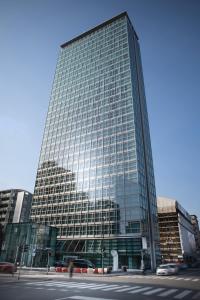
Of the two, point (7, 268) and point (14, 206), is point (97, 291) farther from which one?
point (14, 206)

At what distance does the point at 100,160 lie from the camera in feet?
224

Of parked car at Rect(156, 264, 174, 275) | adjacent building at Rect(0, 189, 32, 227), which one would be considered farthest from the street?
adjacent building at Rect(0, 189, 32, 227)

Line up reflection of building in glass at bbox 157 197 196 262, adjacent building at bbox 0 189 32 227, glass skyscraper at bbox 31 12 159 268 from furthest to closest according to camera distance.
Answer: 1. reflection of building in glass at bbox 157 197 196 262
2. adjacent building at bbox 0 189 32 227
3. glass skyscraper at bbox 31 12 159 268

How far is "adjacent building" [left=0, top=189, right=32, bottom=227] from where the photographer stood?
97.8 m

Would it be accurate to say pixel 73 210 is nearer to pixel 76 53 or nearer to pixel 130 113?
pixel 130 113

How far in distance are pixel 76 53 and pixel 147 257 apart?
287 feet

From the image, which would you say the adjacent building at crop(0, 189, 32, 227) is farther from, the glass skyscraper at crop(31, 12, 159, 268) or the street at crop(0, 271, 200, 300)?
the street at crop(0, 271, 200, 300)

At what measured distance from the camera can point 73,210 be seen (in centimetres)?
6675

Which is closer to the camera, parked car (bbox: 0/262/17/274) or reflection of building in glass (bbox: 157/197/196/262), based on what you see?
parked car (bbox: 0/262/17/274)

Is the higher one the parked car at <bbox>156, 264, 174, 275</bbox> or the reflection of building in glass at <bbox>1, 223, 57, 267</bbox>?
the reflection of building in glass at <bbox>1, 223, 57, 267</bbox>

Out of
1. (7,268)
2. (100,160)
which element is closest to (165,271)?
(7,268)

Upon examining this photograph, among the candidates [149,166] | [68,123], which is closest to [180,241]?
[149,166]

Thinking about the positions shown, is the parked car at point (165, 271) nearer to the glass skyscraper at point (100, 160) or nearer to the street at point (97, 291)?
the glass skyscraper at point (100, 160)

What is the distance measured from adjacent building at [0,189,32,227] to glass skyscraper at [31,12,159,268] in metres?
24.1
